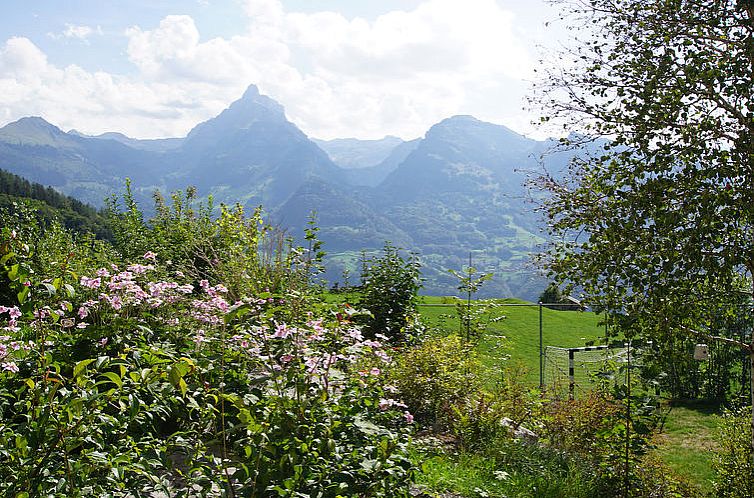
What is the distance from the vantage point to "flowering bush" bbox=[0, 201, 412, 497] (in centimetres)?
194

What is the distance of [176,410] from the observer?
282 cm

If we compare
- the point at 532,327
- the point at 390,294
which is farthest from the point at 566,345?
the point at 390,294

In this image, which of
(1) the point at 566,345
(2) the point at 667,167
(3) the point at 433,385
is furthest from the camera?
(1) the point at 566,345

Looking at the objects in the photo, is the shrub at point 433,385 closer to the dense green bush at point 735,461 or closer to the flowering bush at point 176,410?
the flowering bush at point 176,410

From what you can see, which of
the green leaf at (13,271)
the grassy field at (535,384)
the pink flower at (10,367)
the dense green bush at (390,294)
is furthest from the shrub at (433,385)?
the green leaf at (13,271)

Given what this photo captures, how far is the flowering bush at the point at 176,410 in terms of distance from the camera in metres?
1.94

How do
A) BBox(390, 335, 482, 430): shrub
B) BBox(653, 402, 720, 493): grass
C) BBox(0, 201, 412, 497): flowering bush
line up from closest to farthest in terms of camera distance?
1. BBox(0, 201, 412, 497): flowering bush
2. BBox(390, 335, 482, 430): shrub
3. BBox(653, 402, 720, 493): grass

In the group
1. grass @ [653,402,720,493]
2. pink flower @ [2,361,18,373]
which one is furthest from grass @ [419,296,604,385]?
pink flower @ [2,361,18,373]

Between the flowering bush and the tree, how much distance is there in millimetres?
1659

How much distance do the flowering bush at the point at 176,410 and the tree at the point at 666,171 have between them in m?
1.66

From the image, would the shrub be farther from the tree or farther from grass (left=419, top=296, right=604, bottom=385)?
grass (left=419, top=296, right=604, bottom=385)

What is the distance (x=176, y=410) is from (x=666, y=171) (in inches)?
122

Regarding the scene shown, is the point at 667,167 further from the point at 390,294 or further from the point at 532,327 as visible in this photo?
the point at 532,327

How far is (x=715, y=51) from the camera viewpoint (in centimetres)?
376
